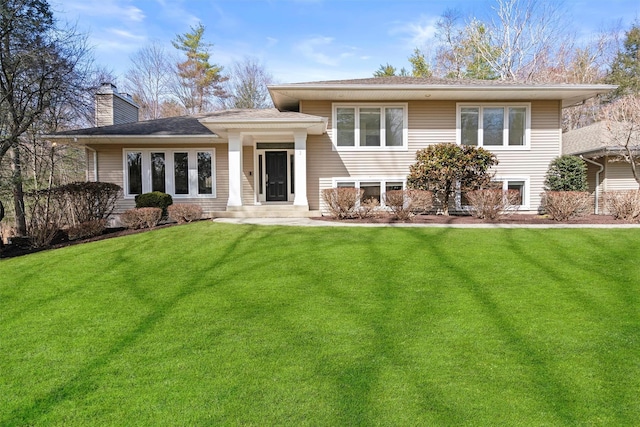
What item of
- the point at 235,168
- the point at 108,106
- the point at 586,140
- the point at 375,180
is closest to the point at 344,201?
the point at 375,180

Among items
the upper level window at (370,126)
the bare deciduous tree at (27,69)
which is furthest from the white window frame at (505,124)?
the bare deciduous tree at (27,69)

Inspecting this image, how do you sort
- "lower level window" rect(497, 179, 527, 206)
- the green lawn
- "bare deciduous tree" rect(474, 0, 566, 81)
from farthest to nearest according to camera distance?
"bare deciduous tree" rect(474, 0, 566, 81), "lower level window" rect(497, 179, 527, 206), the green lawn

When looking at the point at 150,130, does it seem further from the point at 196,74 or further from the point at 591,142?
the point at 196,74

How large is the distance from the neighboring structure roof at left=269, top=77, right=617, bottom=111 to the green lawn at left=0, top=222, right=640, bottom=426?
Answer: 598cm

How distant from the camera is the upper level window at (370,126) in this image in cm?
1217

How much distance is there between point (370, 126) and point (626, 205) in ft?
22.9

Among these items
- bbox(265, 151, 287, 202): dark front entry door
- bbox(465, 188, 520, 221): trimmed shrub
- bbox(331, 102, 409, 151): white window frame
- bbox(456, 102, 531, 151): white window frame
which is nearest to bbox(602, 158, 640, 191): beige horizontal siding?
bbox(456, 102, 531, 151): white window frame

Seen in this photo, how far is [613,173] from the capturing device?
13.2 metres

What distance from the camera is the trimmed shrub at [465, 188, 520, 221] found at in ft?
31.6

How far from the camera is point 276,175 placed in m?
13.5

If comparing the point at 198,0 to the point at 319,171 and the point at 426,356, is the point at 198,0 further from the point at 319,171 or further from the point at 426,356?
the point at 426,356

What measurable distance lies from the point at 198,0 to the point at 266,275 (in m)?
14.5

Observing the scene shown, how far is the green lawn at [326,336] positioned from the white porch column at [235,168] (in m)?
4.57

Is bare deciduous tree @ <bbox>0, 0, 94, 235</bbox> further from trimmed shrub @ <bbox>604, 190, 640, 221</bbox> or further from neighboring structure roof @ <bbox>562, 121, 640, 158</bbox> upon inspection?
neighboring structure roof @ <bbox>562, 121, 640, 158</bbox>
